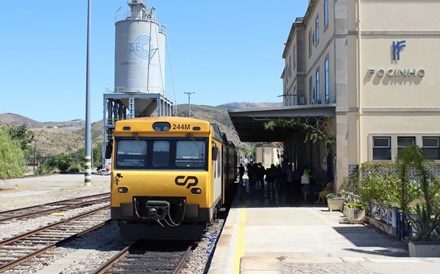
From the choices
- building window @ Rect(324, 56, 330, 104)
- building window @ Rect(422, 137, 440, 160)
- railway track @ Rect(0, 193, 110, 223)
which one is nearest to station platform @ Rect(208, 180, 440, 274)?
building window @ Rect(422, 137, 440, 160)

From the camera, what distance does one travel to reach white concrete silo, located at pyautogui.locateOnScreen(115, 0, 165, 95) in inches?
2405

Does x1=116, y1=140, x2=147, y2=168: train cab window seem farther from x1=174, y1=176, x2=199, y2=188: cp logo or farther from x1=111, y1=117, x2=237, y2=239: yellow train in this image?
x1=174, y1=176, x2=199, y2=188: cp logo

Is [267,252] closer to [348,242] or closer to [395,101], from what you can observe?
[348,242]

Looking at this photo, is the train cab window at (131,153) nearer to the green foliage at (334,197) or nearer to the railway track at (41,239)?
the railway track at (41,239)

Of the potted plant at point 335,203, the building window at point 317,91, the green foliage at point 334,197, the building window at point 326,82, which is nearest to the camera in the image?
the potted plant at point 335,203

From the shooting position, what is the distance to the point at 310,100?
29.4 meters

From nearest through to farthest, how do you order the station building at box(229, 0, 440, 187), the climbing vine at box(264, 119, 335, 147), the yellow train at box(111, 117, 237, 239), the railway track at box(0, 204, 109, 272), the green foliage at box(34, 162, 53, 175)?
the railway track at box(0, 204, 109, 272) < the yellow train at box(111, 117, 237, 239) < the station building at box(229, 0, 440, 187) < the climbing vine at box(264, 119, 335, 147) < the green foliage at box(34, 162, 53, 175)

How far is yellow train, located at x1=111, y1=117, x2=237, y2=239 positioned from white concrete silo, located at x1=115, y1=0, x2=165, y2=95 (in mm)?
49608

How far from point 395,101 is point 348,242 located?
31.7 ft

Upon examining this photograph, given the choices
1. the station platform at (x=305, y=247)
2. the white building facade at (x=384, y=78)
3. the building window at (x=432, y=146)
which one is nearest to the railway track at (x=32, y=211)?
the station platform at (x=305, y=247)

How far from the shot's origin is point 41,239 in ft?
44.7

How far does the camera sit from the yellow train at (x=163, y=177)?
465 inches

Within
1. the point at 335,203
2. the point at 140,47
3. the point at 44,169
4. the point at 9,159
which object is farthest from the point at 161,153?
the point at 44,169

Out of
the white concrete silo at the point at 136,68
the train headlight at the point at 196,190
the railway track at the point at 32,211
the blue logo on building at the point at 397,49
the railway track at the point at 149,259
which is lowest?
the railway track at the point at 149,259
